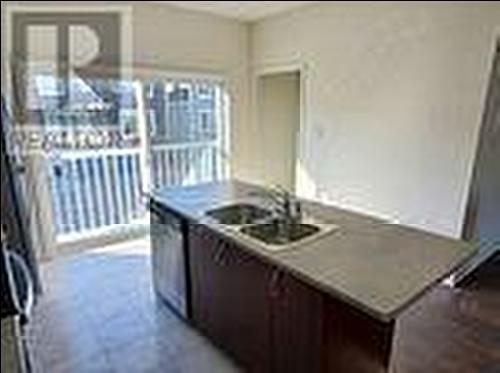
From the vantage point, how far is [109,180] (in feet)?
16.2

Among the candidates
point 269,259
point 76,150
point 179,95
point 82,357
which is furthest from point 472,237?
point 76,150

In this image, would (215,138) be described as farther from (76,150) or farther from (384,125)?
(384,125)

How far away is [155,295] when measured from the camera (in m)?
3.47

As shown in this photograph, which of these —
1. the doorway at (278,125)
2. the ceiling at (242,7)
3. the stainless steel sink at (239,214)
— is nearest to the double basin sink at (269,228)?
the stainless steel sink at (239,214)

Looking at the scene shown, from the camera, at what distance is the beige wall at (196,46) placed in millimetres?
4613

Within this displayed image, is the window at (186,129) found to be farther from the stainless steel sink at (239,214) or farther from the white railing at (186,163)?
the stainless steel sink at (239,214)

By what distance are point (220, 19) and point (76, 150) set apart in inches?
88.2

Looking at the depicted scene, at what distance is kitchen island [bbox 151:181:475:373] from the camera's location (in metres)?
1.75

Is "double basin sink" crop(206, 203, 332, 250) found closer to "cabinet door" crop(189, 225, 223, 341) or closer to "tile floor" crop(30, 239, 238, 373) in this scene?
"cabinet door" crop(189, 225, 223, 341)

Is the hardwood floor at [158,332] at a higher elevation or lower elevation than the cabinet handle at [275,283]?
lower

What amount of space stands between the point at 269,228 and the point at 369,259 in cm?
67

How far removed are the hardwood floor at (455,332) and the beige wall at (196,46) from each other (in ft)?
10.4

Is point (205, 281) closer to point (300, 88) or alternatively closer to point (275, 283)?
point (275, 283)

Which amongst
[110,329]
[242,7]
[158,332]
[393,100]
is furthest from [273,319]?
[242,7]
